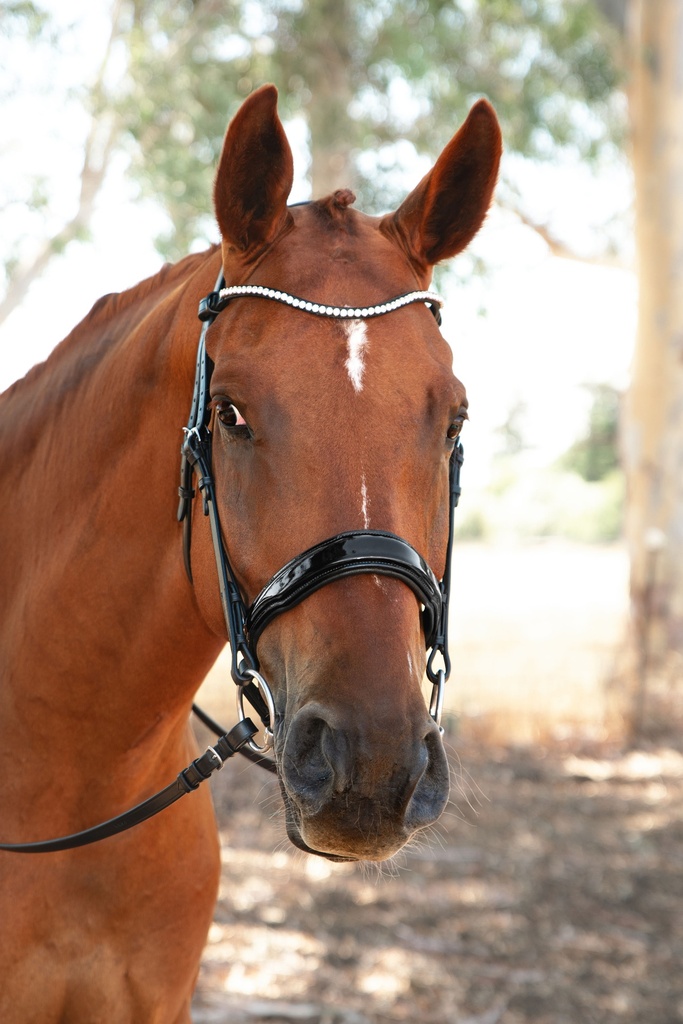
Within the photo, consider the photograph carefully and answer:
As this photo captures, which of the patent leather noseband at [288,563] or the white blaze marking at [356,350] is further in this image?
the white blaze marking at [356,350]

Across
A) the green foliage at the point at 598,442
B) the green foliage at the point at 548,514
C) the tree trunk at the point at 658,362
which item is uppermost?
the tree trunk at the point at 658,362

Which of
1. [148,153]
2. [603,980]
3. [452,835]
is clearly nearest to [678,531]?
[452,835]

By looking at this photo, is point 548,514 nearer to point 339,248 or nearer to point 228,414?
point 339,248

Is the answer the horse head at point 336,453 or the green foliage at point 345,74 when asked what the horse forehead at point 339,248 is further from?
the green foliage at point 345,74

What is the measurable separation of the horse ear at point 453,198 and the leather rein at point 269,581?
17cm

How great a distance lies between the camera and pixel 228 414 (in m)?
1.82

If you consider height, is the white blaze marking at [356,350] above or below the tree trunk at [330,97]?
below

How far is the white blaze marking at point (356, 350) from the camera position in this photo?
1726mm

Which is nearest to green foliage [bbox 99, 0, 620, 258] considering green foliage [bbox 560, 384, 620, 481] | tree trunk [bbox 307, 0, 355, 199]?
tree trunk [bbox 307, 0, 355, 199]

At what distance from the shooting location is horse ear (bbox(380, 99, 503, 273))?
2.06 meters

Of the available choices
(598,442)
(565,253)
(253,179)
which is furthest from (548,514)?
(253,179)

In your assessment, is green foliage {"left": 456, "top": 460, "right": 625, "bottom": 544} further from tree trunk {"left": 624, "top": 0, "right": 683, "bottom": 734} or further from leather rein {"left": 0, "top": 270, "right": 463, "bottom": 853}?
leather rein {"left": 0, "top": 270, "right": 463, "bottom": 853}

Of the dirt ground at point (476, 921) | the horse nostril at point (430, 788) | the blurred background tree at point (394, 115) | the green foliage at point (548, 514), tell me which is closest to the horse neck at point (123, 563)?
the horse nostril at point (430, 788)

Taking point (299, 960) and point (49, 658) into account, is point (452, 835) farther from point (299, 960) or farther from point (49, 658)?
point (49, 658)
